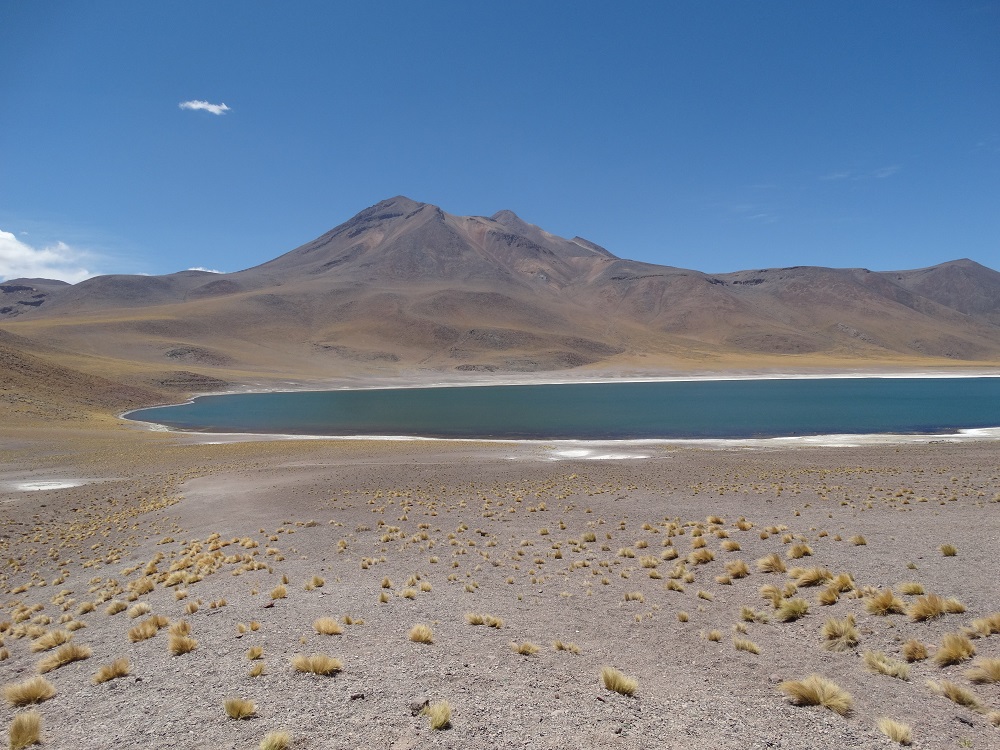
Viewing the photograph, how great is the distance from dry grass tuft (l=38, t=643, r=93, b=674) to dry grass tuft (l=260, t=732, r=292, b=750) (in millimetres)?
4143

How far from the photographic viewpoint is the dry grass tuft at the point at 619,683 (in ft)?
19.5

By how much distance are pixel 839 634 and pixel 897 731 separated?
2219 millimetres

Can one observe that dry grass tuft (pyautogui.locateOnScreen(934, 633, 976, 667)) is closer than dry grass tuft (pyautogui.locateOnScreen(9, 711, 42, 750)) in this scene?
No

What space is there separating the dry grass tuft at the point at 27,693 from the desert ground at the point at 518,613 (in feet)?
0.16

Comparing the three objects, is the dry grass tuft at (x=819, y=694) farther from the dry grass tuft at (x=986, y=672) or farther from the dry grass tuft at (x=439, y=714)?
the dry grass tuft at (x=439, y=714)

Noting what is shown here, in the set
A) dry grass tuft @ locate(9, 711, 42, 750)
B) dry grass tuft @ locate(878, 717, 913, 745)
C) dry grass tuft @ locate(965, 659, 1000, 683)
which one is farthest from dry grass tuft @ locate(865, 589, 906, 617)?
dry grass tuft @ locate(9, 711, 42, 750)

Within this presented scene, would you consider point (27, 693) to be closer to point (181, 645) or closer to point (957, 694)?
point (181, 645)

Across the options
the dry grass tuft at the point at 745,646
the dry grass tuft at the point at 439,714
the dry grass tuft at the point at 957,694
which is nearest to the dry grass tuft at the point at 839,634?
the dry grass tuft at the point at 745,646

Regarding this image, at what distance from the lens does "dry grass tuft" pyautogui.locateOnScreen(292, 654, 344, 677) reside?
6.36m

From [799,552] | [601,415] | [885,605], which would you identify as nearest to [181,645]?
[885,605]

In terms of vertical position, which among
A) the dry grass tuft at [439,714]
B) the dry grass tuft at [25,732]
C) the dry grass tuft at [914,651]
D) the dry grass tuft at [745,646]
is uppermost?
the dry grass tuft at [914,651]

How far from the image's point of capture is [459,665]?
6.57 meters

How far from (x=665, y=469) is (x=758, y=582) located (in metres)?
14.5

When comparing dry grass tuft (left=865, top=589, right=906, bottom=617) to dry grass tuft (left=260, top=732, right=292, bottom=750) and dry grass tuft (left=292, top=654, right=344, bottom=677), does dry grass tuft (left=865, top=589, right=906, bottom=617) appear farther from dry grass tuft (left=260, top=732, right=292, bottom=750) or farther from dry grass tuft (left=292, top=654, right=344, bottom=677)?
dry grass tuft (left=260, top=732, right=292, bottom=750)
